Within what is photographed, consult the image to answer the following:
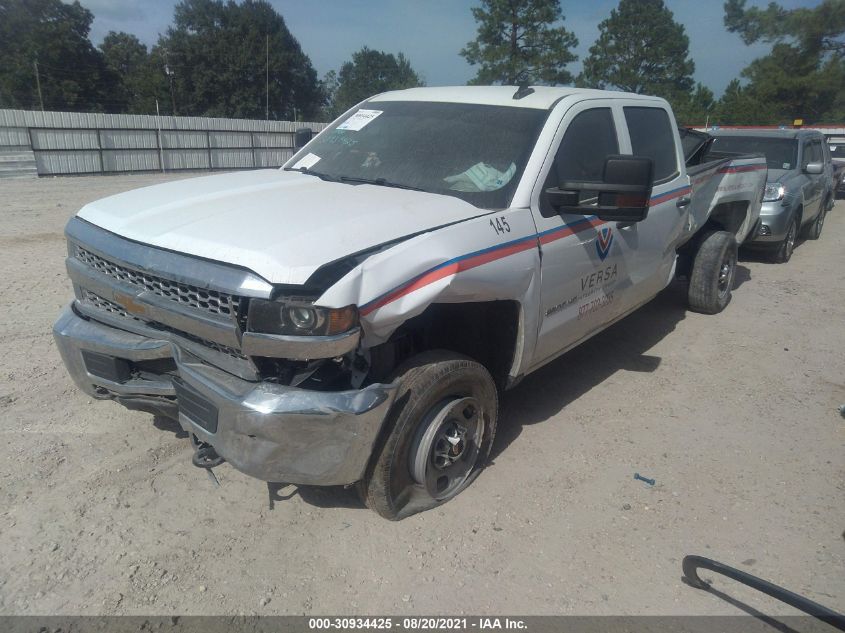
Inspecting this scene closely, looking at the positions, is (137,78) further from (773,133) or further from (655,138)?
(655,138)

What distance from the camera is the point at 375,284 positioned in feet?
8.79

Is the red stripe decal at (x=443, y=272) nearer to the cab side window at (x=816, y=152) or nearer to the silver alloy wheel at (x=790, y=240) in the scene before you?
the silver alloy wheel at (x=790, y=240)

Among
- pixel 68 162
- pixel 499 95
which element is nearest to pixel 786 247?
pixel 499 95

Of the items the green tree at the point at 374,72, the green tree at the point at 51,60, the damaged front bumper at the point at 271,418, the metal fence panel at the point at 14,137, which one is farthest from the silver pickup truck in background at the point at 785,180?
the green tree at the point at 374,72

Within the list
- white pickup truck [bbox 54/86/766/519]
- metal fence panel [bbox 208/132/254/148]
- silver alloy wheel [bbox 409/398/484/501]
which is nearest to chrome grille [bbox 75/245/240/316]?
white pickup truck [bbox 54/86/766/519]

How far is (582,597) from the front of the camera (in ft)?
9.28

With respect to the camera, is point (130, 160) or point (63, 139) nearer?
point (63, 139)

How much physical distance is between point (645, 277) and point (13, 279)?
6234mm

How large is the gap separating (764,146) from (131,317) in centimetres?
1017

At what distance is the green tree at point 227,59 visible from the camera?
2355 inches

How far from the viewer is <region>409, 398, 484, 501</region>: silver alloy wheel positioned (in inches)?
123

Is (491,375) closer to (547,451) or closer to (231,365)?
(547,451)

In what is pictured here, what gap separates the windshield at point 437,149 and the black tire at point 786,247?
7059 millimetres

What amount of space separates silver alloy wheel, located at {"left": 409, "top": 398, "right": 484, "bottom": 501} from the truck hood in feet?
2.93
